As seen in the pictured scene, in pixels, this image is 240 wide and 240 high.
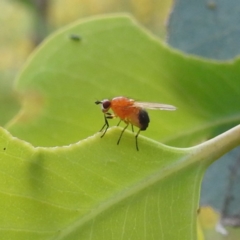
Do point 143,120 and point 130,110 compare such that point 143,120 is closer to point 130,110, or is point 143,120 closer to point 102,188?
point 130,110

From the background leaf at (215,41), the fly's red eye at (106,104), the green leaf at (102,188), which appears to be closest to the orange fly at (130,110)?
the fly's red eye at (106,104)

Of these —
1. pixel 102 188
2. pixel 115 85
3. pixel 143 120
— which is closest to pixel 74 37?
pixel 115 85

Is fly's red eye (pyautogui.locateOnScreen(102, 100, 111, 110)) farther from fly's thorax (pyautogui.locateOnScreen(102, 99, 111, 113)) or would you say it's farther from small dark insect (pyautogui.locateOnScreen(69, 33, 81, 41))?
small dark insect (pyautogui.locateOnScreen(69, 33, 81, 41))

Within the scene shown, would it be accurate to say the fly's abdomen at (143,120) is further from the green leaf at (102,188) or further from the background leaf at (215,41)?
the background leaf at (215,41)

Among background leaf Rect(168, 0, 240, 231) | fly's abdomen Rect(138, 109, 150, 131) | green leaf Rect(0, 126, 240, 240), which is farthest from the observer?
background leaf Rect(168, 0, 240, 231)

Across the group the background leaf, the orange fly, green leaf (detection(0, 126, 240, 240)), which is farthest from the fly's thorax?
the background leaf

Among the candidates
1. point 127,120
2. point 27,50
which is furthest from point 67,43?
point 27,50

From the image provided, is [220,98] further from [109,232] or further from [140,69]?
[109,232]
